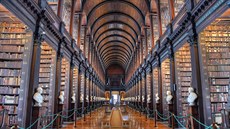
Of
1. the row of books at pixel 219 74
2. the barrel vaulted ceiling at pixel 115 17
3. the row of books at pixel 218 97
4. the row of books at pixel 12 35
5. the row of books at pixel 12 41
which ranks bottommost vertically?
the row of books at pixel 218 97

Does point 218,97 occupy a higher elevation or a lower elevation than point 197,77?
lower

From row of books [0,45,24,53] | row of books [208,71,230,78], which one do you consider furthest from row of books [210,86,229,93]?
row of books [0,45,24,53]

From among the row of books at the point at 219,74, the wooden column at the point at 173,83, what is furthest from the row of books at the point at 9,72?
the row of books at the point at 219,74

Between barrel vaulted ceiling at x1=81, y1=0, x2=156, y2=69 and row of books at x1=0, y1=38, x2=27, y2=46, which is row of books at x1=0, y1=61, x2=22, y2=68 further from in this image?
barrel vaulted ceiling at x1=81, y1=0, x2=156, y2=69

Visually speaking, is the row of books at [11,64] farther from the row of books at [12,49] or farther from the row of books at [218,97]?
the row of books at [218,97]

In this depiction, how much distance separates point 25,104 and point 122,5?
13762 mm

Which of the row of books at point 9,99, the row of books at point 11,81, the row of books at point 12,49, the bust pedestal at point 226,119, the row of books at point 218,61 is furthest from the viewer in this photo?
the row of books at point 218,61

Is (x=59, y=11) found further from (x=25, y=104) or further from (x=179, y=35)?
(x=179, y=35)

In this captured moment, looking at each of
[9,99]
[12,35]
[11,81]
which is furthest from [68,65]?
[9,99]

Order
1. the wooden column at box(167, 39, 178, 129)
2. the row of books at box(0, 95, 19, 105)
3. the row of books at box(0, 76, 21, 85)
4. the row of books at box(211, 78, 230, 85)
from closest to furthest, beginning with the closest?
the row of books at box(0, 95, 19, 105), the row of books at box(0, 76, 21, 85), the row of books at box(211, 78, 230, 85), the wooden column at box(167, 39, 178, 129)

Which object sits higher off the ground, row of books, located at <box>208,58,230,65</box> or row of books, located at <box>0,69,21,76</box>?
row of books, located at <box>208,58,230,65</box>

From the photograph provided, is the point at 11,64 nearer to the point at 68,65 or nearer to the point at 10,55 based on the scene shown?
the point at 10,55

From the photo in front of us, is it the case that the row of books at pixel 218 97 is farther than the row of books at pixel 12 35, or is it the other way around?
the row of books at pixel 12 35

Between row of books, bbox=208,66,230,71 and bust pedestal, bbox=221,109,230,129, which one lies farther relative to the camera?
row of books, bbox=208,66,230,71
